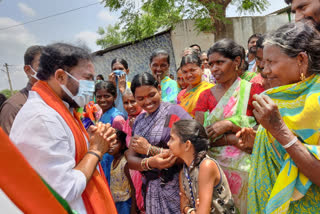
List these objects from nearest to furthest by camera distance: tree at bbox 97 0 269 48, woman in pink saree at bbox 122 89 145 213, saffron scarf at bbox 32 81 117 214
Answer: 1. saffron scarf at bbox 32 81 117 214
2. woman in pink saree at bbox 122 89 145 213
3. tree at bbox 97 0 269 48

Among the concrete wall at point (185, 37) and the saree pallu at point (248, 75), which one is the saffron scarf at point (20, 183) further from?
the concrete wall at point (185, 37)

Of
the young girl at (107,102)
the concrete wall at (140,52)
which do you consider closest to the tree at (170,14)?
the concrete wall at (140,52)

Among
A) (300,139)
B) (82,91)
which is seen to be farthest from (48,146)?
(300,139)

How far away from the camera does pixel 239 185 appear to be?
6.34ft

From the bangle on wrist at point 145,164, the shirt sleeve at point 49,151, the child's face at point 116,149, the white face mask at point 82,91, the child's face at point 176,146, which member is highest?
the white face mask at point 82,91

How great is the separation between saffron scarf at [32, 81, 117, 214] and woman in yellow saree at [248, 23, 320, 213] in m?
0.97

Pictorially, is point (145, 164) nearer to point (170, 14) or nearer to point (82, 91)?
point (82, 91)

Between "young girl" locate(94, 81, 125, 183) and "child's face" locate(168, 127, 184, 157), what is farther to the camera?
"young girl" locate(94, 81, 125, 183)

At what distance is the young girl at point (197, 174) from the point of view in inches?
69.1

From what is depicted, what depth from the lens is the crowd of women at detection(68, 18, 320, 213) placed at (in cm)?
124

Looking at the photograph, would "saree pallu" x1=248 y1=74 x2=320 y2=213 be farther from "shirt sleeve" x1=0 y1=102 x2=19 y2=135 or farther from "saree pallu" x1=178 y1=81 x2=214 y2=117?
"shirt sleeve" x1=0 y1=102 x2=19 y2=135

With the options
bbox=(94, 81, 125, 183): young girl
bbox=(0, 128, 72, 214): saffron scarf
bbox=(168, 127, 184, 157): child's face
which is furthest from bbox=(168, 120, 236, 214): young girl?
bbox=(94, 81, 125, 183): young girl

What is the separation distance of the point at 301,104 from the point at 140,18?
1000cm

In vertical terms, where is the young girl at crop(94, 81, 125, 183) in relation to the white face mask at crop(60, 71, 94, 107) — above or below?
below
